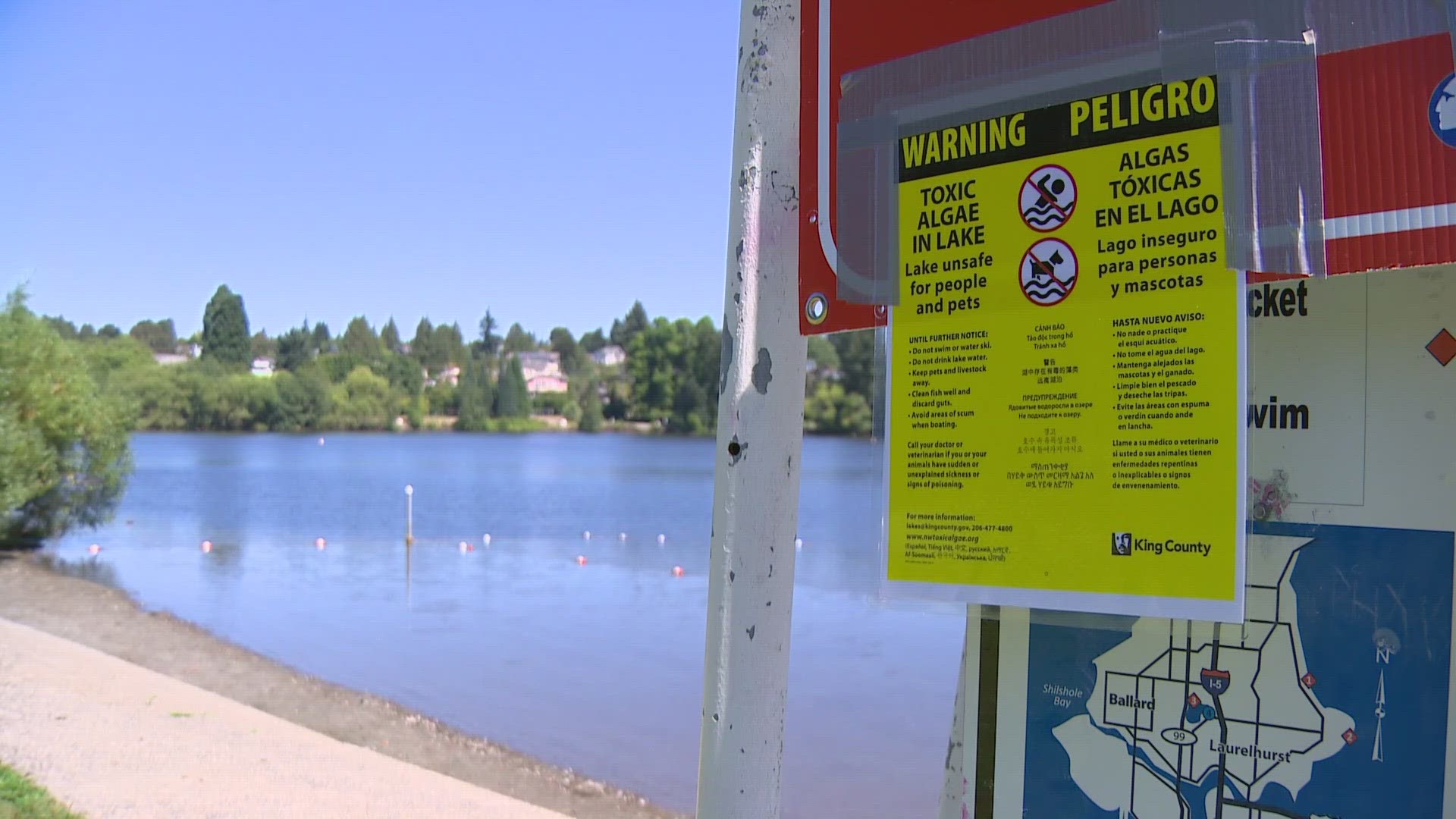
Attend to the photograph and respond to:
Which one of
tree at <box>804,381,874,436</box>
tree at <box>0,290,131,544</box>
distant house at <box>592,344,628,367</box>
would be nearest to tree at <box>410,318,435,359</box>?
distant house at <box>592,344,628,367</box>

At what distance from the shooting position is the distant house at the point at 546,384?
149175 millimetres

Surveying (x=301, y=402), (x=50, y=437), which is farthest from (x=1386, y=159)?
(x=301, y=402)

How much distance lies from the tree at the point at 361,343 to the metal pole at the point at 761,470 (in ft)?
434

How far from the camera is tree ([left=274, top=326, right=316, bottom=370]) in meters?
136

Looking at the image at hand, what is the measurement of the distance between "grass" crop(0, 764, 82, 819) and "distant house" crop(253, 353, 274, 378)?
115m

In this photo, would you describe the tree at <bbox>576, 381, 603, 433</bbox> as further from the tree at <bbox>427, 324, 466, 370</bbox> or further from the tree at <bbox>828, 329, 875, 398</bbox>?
the tree at <bbox>828, 329, 875, 398</bbox>

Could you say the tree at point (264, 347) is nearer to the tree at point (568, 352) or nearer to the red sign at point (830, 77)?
the tree at point (568, 352)

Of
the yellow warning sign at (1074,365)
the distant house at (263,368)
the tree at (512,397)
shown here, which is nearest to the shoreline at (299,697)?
the yellow warning sign at (1074,365)

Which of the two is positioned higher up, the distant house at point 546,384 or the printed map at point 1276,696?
the distant house at point 546,384

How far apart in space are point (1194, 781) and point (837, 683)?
44.8ft

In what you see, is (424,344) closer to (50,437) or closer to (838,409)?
(838,409)

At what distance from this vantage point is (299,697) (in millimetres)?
12492

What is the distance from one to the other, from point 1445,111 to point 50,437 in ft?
87.2

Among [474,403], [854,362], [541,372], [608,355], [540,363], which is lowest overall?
[474,403]
